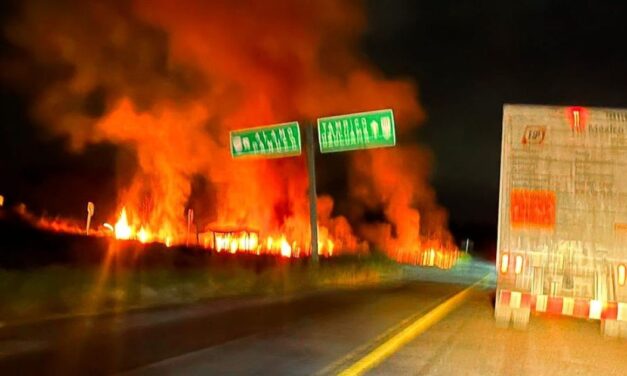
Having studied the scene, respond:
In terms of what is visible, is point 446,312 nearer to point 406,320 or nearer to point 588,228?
point 406,320

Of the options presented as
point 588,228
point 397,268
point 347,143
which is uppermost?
point 347,143

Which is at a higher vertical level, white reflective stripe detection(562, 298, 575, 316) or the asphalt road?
white reflective stripe detection(562, 298, 575, 316)

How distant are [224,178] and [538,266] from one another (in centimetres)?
2376

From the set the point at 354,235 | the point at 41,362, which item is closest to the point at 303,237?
the point at 354,235

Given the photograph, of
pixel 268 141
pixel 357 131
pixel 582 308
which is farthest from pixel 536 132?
pixel 268 141

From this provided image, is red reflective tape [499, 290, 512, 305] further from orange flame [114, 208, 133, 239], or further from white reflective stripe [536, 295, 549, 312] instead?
orange flame [114, 208, 133, 239]

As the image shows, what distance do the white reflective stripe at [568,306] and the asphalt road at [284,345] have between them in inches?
18.5

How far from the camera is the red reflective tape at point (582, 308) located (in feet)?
41.6

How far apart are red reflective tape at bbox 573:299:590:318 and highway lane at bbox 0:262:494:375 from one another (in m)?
2.83

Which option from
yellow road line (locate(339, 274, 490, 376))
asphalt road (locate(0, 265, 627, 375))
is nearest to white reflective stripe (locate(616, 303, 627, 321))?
asphalt road (locate(0, 265, 627, 375))

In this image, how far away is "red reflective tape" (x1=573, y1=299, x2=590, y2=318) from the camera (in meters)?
12.7

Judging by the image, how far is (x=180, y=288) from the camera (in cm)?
1606

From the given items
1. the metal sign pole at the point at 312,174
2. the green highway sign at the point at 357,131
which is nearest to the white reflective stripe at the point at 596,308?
the green highway sign at the point at 357,131

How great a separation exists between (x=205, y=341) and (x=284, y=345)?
1036mm
